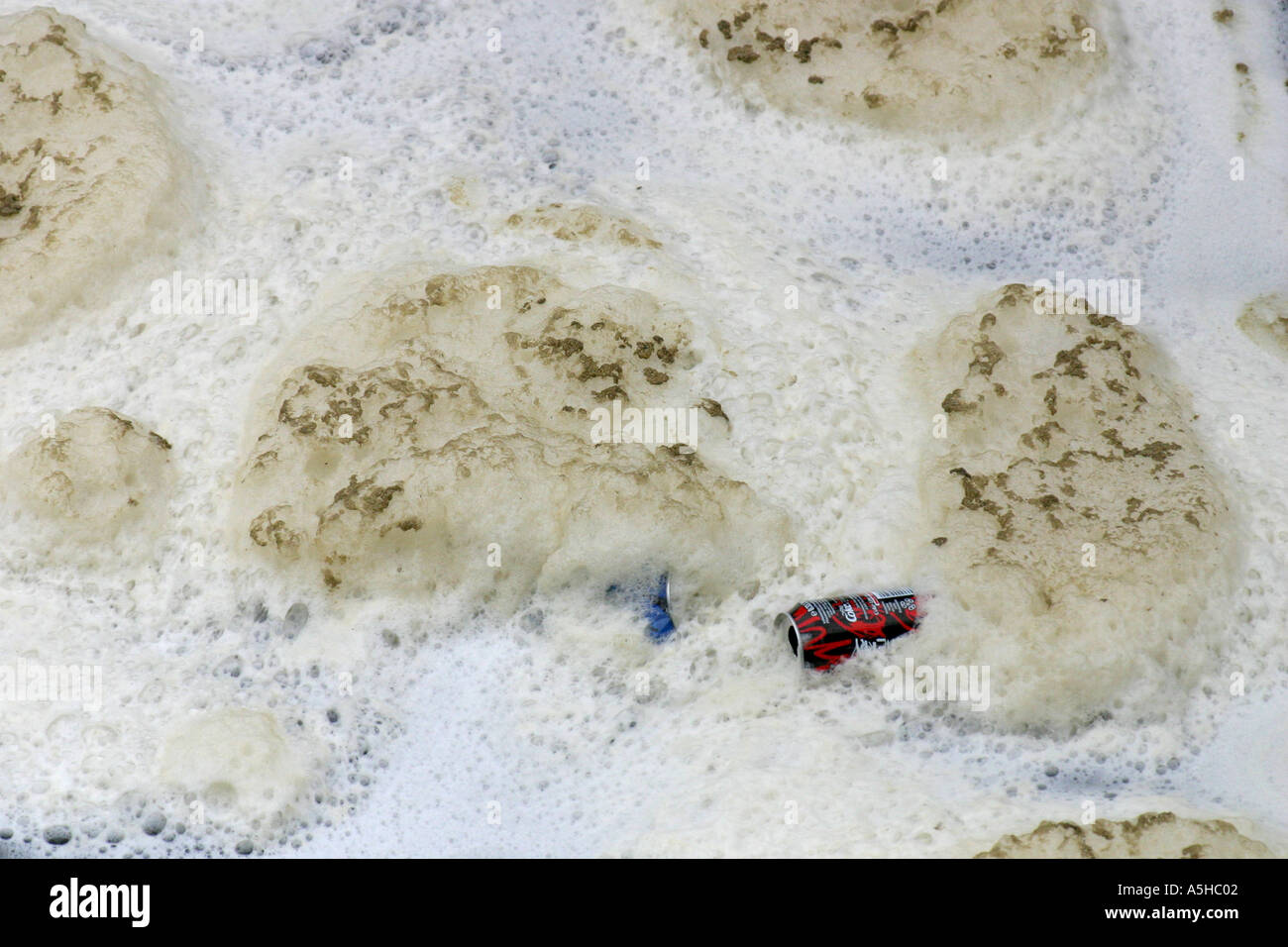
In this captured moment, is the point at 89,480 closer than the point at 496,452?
No

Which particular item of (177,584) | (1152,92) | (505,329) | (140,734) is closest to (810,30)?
(1152,92)

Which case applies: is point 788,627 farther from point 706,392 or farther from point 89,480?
point 89,480

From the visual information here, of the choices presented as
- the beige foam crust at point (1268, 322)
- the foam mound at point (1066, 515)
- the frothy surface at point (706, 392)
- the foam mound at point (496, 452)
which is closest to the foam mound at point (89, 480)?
the frothy surface at point (706, 392)

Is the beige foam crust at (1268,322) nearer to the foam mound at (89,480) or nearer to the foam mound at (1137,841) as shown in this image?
the foam mound at (1137,841)

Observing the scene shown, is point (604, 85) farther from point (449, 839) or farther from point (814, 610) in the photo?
point (449, 839)

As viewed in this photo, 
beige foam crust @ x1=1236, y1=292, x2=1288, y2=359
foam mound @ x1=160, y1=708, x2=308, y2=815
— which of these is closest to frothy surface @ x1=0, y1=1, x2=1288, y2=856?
foam mound @ x1=160, y1=708, x2=308, y2=815

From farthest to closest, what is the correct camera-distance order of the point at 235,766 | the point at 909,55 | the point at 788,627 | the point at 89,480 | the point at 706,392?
the point at 909,55
the point at 706,392
the point at 89,480
the point at 788,627
the point at 235,766

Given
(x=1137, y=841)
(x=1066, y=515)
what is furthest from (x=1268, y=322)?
(x=1137, y=841)
